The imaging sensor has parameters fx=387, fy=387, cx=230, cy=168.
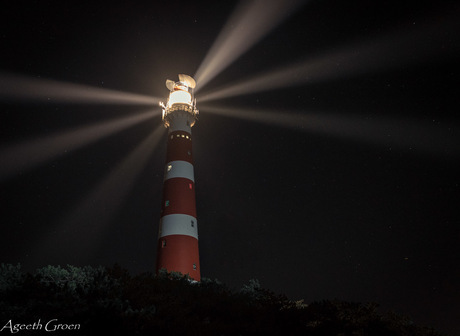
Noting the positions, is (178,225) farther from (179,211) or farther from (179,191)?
(179,191)

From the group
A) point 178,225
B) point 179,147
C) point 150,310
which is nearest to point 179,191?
point 178,225

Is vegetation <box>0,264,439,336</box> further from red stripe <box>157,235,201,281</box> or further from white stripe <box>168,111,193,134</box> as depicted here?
white stripe <box>168,111,193,134</box>

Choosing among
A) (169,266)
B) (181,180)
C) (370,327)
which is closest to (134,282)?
(370,327)

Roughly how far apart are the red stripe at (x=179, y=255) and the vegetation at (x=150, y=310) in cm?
1059

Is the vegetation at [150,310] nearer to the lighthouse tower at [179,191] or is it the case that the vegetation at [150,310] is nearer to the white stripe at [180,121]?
the lighthouse tower at [179,191]

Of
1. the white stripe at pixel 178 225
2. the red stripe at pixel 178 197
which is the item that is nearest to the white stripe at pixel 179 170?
the red stripe at pixel 178 197

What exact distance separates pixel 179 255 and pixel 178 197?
3997mm

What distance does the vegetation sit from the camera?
7.96 m

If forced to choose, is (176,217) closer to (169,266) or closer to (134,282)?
(169,266)

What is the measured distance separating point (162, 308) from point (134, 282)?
78.8 inches

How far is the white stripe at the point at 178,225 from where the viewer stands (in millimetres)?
23375

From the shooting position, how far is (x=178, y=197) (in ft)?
81.6

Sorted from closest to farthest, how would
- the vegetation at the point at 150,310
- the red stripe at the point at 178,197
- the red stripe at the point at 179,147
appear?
1. the vegetation at the point at 150,310
2. the red stripe at the point at 178,197
3. the red stripe at the point at 179,147

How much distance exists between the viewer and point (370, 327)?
8.98m
